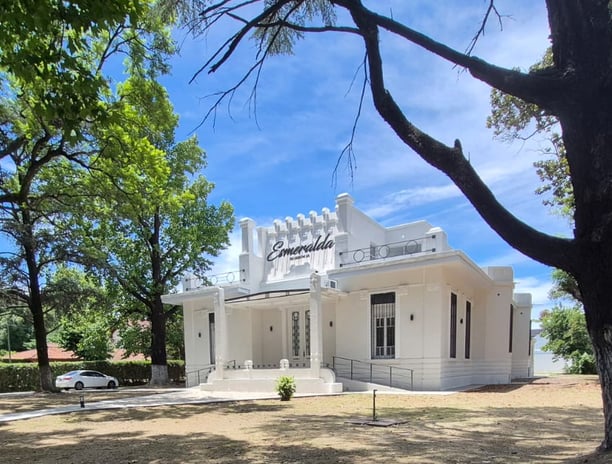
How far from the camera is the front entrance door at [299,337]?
19.4 metres

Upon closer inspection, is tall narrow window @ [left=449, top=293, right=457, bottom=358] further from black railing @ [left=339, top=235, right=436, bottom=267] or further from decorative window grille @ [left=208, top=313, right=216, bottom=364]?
decorative window grille @ [left=208, top=313, right=216, bottom=364]

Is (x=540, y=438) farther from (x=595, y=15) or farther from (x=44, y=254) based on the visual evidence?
(x=44, y=254)

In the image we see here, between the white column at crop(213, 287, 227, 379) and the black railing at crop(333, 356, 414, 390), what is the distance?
440 centimetres

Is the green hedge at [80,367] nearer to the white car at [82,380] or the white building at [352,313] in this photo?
the white car at [82,380]

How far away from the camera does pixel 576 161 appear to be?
14.3 ft

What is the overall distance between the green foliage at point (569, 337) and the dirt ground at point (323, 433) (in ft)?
65.4

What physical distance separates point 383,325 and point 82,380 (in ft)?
56.5

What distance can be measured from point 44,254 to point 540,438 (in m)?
18.1

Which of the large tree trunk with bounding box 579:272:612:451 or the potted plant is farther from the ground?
the large tree trunk with bounding box 579:272:612:451

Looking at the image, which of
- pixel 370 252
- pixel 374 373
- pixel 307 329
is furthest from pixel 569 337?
pixel 307 329

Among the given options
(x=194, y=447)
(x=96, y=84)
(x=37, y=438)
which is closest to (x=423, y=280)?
(x=194, y=447)

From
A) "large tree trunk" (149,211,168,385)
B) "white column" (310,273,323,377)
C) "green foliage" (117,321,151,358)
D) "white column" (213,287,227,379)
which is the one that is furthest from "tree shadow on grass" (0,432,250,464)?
"green foliage" (117,321,151,358)

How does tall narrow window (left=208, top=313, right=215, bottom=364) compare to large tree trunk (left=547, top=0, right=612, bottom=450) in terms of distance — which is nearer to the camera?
large tree trunk (left=547, top=0, right=612, bottom=450)

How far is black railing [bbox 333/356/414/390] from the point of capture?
16.4m
